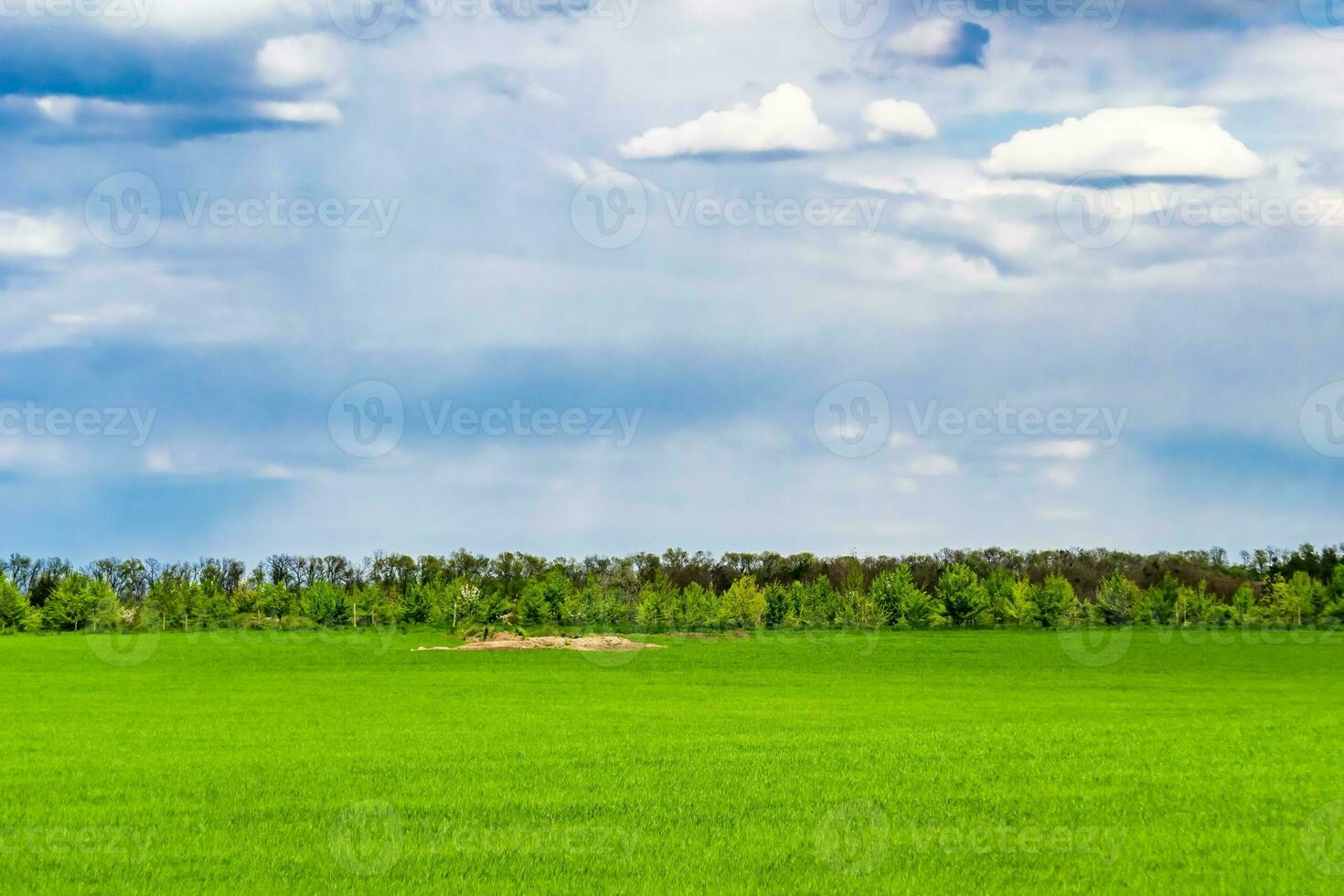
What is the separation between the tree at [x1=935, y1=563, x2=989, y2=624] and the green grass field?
2374 inches

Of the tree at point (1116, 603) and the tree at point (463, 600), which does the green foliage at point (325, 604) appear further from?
the tree at point (1116, 603)

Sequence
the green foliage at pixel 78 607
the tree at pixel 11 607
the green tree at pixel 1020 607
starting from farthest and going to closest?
the green foliage at pixel 78 607 < the tree at pixel 11 607 < the green tree at pixel 1020 607

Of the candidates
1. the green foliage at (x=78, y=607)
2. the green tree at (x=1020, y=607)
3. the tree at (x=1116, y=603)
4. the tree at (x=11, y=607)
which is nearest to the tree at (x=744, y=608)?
the green tree at (x=1020, y=607)

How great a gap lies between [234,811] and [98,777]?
5426mm

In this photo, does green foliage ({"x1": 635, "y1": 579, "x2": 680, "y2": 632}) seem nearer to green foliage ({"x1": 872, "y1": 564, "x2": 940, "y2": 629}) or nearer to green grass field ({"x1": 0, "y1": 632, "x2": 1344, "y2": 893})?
green foliage ({"x1": 872, "y1": 564, "x2": 940, "y2": 629})

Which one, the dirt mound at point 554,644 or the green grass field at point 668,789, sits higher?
the green grass field at point 668,789

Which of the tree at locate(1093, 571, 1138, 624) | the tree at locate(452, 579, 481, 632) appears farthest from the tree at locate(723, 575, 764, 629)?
the tree at locate(1093, 571, 1138, 624)

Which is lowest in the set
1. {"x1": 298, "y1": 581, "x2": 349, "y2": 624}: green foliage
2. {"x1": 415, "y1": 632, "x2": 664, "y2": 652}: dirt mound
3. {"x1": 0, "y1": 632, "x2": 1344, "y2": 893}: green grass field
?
{"x1": 415, "y1": 632, "x2": 664, "y2": 652}: dirt mound

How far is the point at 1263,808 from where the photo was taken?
1941 cm

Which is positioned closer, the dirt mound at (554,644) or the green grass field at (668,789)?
the green grass field at (668,789)

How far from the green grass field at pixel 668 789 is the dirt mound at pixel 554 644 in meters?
29.9

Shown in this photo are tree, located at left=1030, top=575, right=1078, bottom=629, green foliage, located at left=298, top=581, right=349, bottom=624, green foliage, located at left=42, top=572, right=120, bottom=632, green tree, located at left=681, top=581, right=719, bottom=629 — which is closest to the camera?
tree, located at left=1030, top=575, right=1078, bottom=629

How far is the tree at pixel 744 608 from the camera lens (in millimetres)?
110625

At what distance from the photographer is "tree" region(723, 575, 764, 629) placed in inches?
4355
